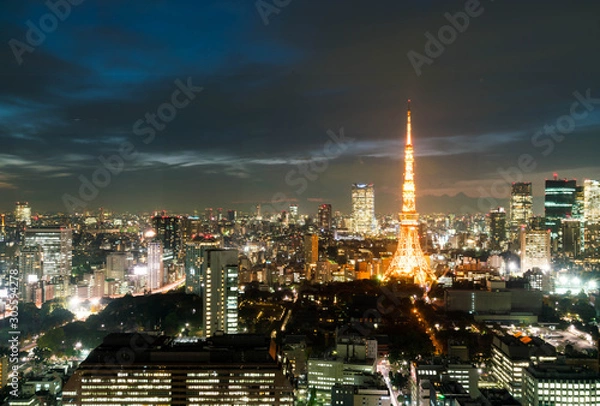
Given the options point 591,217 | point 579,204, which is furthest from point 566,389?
point 579,204

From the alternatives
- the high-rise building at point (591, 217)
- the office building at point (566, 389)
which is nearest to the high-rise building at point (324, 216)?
the high-rise building at point (591, 217)

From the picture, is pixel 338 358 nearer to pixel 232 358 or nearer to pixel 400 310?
pixel 232 358

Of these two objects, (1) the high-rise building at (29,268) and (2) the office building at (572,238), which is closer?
(1) the high-rise building at (29,268)

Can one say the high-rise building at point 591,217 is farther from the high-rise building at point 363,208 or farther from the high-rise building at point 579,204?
the high-rise building at point 363,208

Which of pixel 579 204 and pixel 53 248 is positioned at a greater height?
pixel 579 204

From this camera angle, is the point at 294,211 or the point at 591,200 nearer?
the point at 591,200

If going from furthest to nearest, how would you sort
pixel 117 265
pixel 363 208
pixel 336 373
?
1. pixel 363 208
2. pixel 117 265
3. pixel 336 373

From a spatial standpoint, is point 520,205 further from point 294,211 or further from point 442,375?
point 442,375
